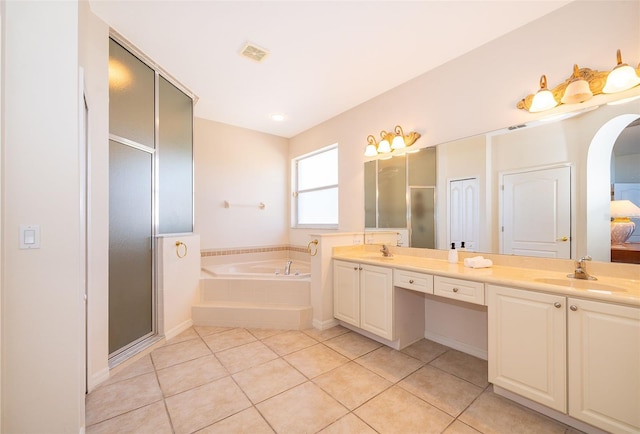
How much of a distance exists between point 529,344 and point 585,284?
47 centimetres

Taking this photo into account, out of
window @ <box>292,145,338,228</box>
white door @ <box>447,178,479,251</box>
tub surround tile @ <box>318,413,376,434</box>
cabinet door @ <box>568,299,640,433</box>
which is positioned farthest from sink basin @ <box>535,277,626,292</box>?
window @ <box>292,145,338,228</box>

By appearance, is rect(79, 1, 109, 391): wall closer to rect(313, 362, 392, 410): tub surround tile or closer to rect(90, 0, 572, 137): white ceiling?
rect(90, 0, 572, 137): white ceiling

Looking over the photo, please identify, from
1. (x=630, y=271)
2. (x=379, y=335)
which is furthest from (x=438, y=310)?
(x=630, y=271)

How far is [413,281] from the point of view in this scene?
2074mm

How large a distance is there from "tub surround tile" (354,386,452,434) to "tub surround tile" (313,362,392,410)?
0.21 feet

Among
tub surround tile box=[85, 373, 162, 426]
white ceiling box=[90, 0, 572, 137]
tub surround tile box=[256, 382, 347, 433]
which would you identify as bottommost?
tub surround tile box=[85, 373, 162, 426]

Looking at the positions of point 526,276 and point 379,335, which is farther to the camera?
point 379,335

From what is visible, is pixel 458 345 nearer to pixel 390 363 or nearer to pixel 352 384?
pixel 390 363

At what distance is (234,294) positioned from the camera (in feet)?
9.81

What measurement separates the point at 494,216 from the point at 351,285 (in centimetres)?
138

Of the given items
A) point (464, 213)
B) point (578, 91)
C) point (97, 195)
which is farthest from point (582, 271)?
point (97, 195)

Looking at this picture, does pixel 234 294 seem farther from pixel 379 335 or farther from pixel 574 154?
pixel 574 154

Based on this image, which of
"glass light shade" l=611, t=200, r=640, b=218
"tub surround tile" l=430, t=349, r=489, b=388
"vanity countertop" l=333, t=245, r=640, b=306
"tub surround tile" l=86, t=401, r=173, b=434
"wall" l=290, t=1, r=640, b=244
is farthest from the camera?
"tub surround tile" l=430, t=349, r=489, b=388

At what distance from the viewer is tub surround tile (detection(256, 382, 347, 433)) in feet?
4.78
